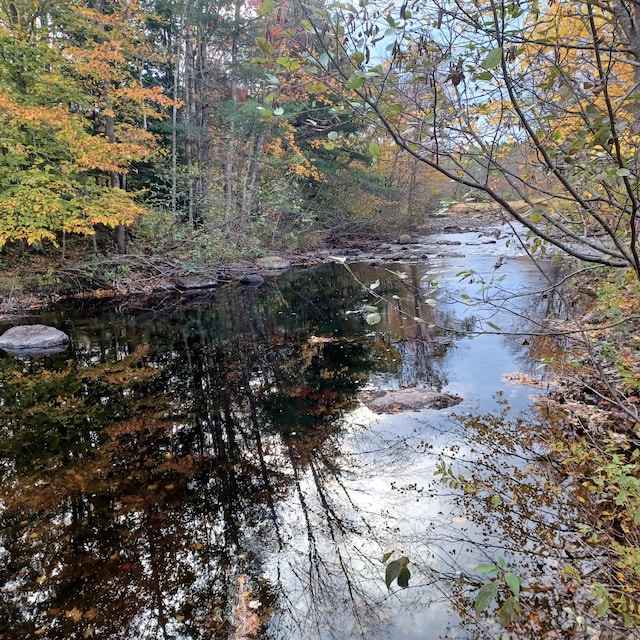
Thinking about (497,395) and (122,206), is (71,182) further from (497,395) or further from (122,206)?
(497,395)

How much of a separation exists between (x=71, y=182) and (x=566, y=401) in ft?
41.5

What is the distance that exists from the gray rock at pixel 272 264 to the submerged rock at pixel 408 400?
1181 cm

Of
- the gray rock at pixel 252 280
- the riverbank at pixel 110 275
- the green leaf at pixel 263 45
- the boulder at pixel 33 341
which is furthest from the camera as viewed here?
the gray rock at pixel 252 280

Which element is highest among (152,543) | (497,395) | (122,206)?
(122,206)

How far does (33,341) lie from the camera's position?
29.6 feet

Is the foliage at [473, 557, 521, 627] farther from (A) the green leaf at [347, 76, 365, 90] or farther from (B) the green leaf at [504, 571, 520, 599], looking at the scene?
(A) the green leaf at [347, 76, 365, 90]

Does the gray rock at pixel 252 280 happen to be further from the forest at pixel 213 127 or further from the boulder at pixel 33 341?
the boulder at pixel 33 341

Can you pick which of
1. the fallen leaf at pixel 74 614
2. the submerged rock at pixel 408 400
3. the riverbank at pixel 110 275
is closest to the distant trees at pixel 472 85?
the fallen leaf at pixel 74 614

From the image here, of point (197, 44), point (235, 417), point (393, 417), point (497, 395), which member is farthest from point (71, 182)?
point (497, 395)

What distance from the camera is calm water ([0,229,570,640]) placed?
3111 millimetres

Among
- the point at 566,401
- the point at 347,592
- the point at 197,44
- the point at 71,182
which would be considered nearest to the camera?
the point at 347,592

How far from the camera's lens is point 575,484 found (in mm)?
4121

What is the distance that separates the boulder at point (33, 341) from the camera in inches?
350

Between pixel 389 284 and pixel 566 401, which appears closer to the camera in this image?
pixel 566 401
